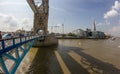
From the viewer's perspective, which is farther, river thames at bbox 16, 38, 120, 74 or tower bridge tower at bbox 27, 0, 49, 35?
tower bridge tower at bbox 27, 0, 49, 35

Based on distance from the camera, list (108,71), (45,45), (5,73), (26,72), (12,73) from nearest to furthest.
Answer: (5,73), (12,73), (26,72), (108,71), (45,45)

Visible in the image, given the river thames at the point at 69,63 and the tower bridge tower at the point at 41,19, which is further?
the tower bridge tower at the point at 41,19

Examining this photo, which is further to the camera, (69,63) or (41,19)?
(41,19)

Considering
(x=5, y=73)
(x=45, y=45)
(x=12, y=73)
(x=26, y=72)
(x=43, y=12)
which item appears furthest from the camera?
(x=43, y=12)

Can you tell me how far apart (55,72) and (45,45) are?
87.3 feet

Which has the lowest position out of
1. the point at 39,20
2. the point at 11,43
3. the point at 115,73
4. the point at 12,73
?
the point at 115,73

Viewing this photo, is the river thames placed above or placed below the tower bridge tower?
below

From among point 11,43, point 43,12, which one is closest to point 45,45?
point 43,12

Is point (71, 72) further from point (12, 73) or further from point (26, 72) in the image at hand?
point (12, 73)

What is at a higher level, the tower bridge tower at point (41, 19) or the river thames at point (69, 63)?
the tower bridge tower at point (41, 19)

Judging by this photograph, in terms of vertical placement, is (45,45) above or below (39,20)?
below

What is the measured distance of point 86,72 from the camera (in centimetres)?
1470

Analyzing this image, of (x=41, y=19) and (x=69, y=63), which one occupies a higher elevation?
(x=41, y=19)

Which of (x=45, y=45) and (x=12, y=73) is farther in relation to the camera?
(x=45, y=45)
